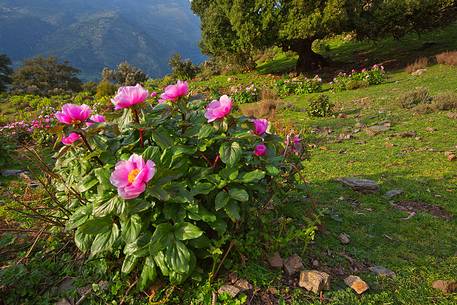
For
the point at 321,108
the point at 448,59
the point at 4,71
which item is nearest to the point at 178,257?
the point at 321,108

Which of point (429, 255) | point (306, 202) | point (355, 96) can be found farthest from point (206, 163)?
point (355, 96)

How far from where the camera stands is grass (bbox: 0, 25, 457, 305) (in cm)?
249

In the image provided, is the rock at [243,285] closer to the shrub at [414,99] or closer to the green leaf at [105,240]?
the green leaf at [105,240]

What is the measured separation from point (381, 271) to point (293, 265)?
2.52ft

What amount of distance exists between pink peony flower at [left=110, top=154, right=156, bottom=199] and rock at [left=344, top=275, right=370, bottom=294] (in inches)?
69.2

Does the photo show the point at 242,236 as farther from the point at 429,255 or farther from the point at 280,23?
the point at 280,23

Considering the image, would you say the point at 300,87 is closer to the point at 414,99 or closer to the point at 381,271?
the point at 414,99

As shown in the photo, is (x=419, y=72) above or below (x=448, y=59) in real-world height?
A: below

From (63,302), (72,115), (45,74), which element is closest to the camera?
(72,115)

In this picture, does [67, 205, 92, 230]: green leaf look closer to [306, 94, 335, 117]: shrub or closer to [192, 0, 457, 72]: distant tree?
[306, 94, 335, 117]: shrub

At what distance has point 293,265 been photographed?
8.64ft

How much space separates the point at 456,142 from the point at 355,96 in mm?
5725

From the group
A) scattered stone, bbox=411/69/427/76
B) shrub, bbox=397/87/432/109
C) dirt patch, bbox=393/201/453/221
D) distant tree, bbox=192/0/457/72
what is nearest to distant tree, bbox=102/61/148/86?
distant tree, bbox=192/0/457/72

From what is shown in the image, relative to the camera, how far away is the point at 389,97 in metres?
10.6
